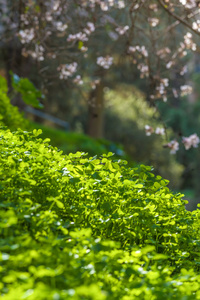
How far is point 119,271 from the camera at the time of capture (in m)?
2.58

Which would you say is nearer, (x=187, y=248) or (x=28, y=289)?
(x=28, y=289)

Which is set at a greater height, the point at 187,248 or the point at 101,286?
the point at 187,248

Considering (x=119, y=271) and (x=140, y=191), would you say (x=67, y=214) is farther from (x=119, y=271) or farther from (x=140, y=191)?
(x=119, y=271)

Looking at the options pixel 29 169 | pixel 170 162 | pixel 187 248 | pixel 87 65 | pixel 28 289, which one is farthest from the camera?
pixel 170 162

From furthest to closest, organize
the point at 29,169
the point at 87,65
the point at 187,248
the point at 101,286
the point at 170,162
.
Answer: the point at 170,162
the point at 87,65
the point at 187,248
the point at 29,169
the point at 101,286

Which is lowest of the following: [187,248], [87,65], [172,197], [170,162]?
[187,248]

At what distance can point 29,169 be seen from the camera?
3447 mm

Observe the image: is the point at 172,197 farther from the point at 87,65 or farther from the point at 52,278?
the point at 87,65

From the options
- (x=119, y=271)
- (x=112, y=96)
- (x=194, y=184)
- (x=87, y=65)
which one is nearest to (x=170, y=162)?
(x=194, y=184)

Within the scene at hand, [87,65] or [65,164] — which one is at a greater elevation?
[87,65]

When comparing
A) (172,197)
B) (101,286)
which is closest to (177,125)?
(172,197)

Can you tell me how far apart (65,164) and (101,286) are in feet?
4.96

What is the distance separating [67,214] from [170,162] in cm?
2117

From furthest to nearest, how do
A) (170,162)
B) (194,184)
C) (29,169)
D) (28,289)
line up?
(194,184) → (170,162) → (29,169) → (28,289)
